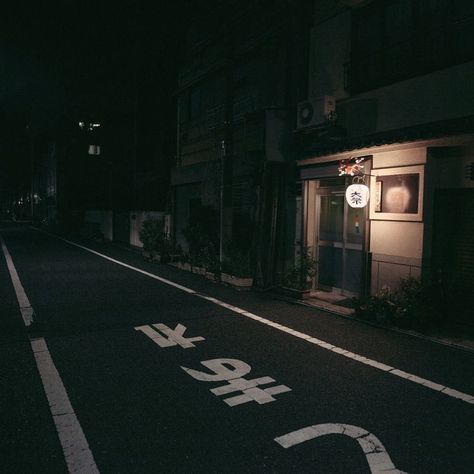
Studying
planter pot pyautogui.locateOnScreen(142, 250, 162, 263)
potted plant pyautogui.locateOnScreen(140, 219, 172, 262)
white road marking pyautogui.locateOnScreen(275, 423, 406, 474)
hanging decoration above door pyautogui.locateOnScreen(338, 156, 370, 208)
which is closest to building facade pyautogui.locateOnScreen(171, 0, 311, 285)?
potted plant pyautogui.locateOnScreen(140, 219, 172, 262)

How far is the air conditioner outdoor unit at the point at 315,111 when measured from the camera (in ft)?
37.2

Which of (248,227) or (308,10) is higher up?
(308,10)

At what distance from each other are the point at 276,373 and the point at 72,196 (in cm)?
5335

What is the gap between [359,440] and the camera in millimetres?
4098

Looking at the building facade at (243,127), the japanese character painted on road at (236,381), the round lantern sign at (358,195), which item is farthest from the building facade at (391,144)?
the japanese character painted on road at (236,381)

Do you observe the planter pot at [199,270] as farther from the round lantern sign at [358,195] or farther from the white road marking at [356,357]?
the round lantern sign at [358,195]

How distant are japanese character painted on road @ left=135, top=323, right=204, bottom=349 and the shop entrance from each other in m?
4.99

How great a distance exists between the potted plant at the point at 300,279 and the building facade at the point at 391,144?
1.03 metres

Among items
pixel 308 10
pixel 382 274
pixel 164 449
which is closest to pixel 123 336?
pixel 164 449

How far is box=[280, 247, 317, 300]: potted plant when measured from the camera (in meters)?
10.8

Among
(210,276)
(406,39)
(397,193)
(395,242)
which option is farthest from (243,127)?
(395,242)

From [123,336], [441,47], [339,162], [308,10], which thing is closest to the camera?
[123,336]

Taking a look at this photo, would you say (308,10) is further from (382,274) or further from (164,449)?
(164,449)

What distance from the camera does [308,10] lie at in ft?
42.1
